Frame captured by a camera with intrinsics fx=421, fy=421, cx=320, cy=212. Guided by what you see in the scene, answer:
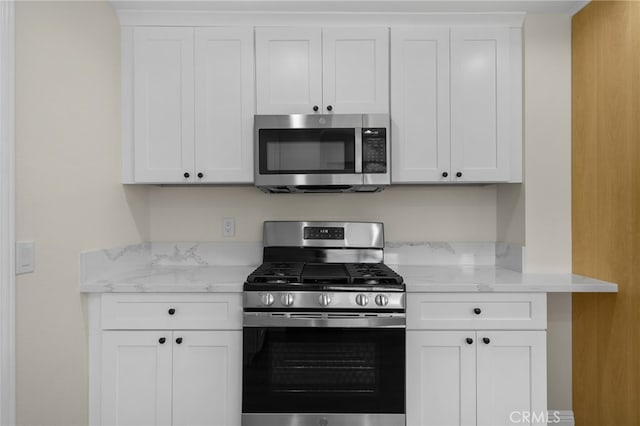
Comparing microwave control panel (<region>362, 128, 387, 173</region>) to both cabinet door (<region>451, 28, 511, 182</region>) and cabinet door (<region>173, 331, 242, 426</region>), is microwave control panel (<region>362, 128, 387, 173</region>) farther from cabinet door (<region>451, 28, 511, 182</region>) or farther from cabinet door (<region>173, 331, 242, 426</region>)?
cabinet door (<region>173, 331, 242, 426</region>)

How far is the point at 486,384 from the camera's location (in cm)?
199

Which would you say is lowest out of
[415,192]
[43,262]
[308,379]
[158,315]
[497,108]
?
[308,379]

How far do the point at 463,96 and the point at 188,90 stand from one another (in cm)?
152

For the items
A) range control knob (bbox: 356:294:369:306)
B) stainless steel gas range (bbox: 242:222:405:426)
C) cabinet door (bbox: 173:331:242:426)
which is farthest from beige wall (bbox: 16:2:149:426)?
range control knob (bbox: 356:294:369:306)

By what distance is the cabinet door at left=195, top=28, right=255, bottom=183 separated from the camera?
233cm

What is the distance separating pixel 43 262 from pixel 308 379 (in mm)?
1239

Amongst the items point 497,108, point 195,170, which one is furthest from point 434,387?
point 195,170

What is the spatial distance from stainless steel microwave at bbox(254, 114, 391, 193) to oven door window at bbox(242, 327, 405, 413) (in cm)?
79

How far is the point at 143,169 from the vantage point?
2.35 meters

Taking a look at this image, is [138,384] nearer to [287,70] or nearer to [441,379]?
[441,379]

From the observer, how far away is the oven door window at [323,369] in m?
1.93

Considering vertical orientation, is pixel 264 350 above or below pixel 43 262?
below

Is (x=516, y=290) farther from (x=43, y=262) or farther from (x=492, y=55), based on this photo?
(x=43, y=262)

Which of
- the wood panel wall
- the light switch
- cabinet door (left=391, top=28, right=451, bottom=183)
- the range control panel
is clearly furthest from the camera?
the range control panel
